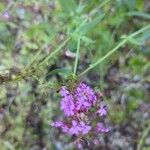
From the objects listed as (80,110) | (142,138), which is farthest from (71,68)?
(80,110)

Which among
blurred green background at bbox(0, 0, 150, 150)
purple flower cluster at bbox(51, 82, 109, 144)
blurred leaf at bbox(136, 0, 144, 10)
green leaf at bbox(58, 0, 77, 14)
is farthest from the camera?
blurred leaf at bbox(136, 0, 144, 10)

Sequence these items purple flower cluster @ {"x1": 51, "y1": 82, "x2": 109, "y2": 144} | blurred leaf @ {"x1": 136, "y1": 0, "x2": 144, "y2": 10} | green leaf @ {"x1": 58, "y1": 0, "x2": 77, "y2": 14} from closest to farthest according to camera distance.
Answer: purple flower cluster @ {"x1": 51, "y1": 82, "x2": 109, "y2": 144}
green leaf @ {"x1": 58, "y1": 0, "x2": 77, "y2": 14}
blurred leaf @ {"x1": 136, "y1": 0, "x2": 144, "y2": 10}

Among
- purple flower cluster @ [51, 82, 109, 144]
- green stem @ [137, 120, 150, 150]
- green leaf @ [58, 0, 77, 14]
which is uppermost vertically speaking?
green leaf @ [58, 0, 77, 14]

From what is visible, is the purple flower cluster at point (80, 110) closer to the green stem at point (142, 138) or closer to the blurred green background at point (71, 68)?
the blurred green background at point (71, 68)

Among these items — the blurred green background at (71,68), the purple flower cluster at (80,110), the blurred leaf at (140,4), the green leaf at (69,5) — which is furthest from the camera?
the blurred leaf at (140,4)

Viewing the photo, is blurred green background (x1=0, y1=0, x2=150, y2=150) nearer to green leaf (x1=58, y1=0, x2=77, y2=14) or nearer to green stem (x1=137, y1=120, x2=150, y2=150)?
green stem (x1=137, y1=120, x2=150, y2=150)

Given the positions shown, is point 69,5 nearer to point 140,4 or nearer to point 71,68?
point 71,68

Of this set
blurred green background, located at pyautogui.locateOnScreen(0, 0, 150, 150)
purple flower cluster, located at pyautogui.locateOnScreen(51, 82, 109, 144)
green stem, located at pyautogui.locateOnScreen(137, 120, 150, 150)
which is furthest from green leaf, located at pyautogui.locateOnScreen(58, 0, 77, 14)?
green stem, located at pyautogui.locateOnScreen(137, 120, 150, 150)

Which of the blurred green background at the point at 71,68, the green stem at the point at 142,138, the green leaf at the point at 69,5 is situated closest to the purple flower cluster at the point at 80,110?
the green leaf at the point at 69,5

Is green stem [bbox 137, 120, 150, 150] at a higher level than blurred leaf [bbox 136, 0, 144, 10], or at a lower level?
lower
